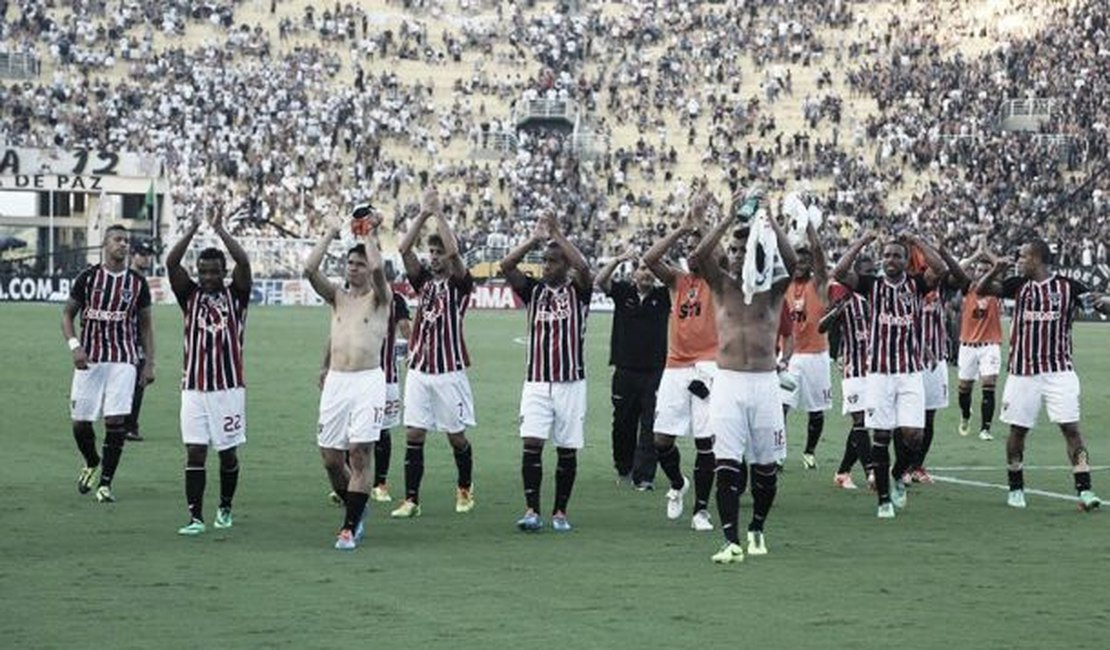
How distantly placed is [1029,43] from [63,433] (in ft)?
193

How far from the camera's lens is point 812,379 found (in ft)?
76.7

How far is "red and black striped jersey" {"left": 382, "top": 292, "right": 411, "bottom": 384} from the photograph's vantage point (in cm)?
1866

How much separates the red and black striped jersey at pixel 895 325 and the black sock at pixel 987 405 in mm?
8673

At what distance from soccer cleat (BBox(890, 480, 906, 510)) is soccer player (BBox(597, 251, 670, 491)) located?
7.99 ft

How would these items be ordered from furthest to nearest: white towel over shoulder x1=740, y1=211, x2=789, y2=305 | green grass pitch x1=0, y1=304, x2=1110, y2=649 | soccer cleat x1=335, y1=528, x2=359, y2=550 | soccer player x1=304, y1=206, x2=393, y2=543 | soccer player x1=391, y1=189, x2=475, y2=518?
1. soccer player x1=391, y1=189, x2=475, y2=518
2. soccer player x1=304, y1=206, x2=393, y2=543
3. soccer cleat x1=335, y1=528, x2=359, y2=550
4. white towel over shoulder x1=740, y1=211, x2=789, y2=305
5. green grass pitch x1=0, y1=304, x2=1110, y2=649

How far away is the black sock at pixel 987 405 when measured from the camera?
2820cm

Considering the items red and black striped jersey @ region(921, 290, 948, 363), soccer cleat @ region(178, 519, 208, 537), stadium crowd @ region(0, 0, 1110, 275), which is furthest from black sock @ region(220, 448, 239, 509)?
stadium crowd @ region(0, 0, 1110, 275)

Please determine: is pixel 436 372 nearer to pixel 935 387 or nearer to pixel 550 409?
pixel 550 409

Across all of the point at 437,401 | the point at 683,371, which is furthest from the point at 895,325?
the point at 437,401

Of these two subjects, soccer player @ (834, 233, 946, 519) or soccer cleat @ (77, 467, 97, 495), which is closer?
soccer player @ (834, 233, 946, 519)

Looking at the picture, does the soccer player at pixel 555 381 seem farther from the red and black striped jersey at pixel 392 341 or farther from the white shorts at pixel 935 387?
the white shorts at pixel 935 387

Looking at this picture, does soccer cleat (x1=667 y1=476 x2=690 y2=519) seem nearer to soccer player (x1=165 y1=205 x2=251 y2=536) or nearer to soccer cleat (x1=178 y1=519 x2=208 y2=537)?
soccer player (x1=165 y1=205 x2=251 y2=536)

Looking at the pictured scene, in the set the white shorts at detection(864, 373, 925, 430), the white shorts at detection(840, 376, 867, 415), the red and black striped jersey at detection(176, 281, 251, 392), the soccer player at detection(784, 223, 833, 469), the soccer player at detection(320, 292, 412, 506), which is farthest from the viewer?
the soccer player at detection(784, 223, 833, 469)

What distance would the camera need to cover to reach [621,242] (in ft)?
238
